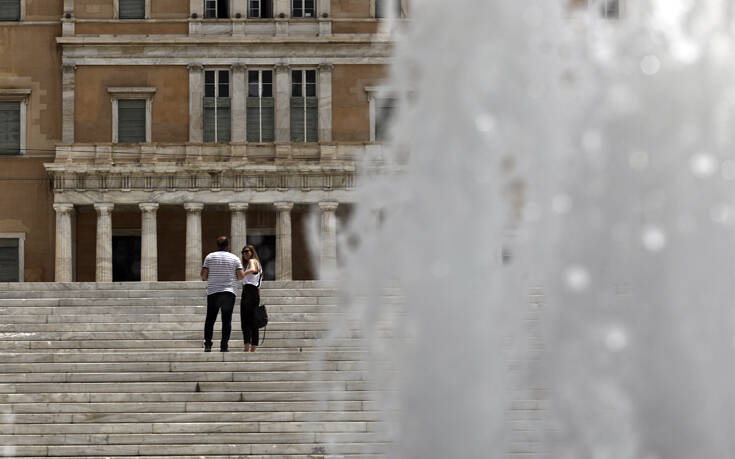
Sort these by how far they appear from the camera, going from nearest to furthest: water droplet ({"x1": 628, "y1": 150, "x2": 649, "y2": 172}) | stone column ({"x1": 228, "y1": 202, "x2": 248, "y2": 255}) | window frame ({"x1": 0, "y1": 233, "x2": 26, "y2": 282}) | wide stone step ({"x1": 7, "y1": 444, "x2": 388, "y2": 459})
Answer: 1. water droplet ({"x1": 628, "y1": 150, "x2": 649, "y2": 172})
2. wide stone step ({"x1": 7, "y1": 444, "x2": 388, "y2": 459})
3. stone column ({"x1": 228, "y1": 202, "x2": 248, "y2": 255})
4. window frame ({"x1": 0, "y1": 233, "x2": 26, "y2": 282})

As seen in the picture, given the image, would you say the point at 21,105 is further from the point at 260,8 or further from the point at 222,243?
the point at 222,243

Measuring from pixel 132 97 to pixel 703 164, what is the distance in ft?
103

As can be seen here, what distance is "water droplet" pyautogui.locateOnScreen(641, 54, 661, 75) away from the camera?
12469mm

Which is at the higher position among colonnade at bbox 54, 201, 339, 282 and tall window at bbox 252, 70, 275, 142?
tall window at bbox 252, 70, 275, 142

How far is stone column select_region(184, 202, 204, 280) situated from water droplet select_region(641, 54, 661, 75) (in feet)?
93.0

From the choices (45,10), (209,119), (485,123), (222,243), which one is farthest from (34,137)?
(485,123)

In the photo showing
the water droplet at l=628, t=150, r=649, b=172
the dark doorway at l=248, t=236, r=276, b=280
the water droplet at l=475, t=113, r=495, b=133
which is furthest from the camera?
the dark doorway at l=248, t=236, r=276, b=280

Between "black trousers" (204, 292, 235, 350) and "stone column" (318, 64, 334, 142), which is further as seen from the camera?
"stone column" (318, 64, 334, 142)

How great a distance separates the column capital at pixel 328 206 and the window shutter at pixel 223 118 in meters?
3.41

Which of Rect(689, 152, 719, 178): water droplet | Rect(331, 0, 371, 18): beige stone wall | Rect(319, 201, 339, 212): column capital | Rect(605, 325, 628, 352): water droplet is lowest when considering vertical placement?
Rect(605, 325, 628, 352): water droplet

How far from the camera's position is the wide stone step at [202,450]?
57.6 ft

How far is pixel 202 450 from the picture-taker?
17672 millimetres

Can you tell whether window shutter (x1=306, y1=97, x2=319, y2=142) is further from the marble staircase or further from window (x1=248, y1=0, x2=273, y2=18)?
Result: the marble staircase

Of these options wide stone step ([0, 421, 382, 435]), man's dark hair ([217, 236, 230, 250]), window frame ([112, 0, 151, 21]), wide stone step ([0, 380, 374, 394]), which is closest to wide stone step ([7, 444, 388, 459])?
wide stone step ([0, 421, 382, 435])
